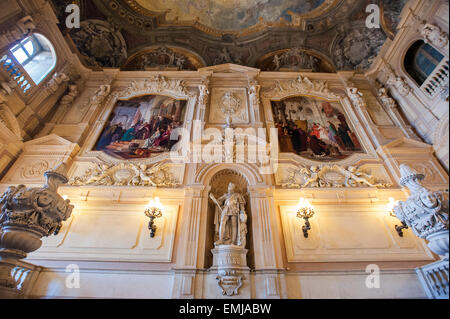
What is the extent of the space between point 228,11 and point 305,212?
1175cm

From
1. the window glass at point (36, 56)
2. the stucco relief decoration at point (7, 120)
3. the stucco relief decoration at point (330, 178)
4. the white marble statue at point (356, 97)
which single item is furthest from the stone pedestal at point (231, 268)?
the window glass at point (36, 56)

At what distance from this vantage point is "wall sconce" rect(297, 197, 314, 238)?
580 cm

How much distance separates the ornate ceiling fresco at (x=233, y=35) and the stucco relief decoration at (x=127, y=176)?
6698 mm

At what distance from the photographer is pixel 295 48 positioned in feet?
39.1

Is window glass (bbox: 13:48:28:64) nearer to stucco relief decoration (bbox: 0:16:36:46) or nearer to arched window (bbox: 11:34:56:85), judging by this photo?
arched window (bbox: 11:34:56:85)

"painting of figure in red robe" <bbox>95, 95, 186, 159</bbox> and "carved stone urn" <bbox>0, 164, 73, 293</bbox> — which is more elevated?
"painting of figure in red robe" <bbox>95, 95, 186, 159</bbox>

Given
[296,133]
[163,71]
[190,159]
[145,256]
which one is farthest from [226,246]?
[163,71]

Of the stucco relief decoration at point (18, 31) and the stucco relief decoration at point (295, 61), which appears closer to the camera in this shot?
the stucco relief decoration at point (18, 31)

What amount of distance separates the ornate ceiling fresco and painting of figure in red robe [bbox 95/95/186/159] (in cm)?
313

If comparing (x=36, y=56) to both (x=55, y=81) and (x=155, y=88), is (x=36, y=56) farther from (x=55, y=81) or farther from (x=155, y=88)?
(x=155, y=88)

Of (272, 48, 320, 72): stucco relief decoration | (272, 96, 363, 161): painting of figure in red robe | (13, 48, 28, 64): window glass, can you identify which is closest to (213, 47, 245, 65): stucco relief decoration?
(272, 48, 320, 72): stucco relief decoration

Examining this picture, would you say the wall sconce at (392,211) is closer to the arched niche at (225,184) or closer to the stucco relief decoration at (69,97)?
the arched niche at (225,184)

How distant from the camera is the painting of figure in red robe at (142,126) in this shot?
26.2 ft
